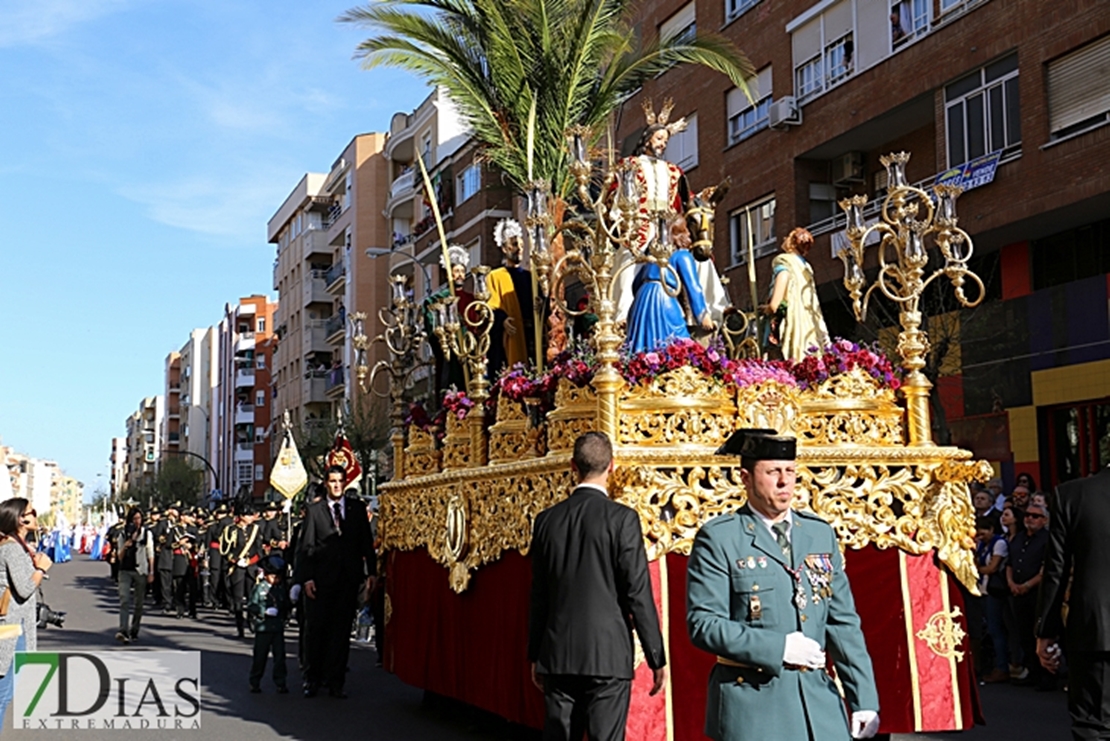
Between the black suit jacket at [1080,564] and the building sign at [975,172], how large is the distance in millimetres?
14973

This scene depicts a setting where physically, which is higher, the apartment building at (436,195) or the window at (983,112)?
the apartment building at (436,195)

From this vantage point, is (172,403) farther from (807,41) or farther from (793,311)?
(793,311)

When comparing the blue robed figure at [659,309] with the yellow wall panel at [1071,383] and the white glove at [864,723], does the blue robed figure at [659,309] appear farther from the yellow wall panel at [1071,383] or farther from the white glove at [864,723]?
the yellow wall panel at [1071,383]

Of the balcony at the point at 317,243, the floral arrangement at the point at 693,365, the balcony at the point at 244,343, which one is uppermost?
the balcony at the point at 317,243

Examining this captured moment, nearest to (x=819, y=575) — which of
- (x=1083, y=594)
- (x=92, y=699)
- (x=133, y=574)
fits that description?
(x=1083, y=594)

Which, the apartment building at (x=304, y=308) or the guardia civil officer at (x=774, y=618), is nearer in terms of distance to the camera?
the guardia civil officer at (x=774, y=618)

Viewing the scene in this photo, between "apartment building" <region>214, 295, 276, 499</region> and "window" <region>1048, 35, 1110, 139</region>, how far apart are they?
68.8 meters

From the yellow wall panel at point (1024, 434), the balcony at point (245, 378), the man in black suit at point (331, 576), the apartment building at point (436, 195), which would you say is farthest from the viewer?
the balcony at point (245, 378)

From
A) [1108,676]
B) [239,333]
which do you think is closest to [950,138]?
[1108,676]

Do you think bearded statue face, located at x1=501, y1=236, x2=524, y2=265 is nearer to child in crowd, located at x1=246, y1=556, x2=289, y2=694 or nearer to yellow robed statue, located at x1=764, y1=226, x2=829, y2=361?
yellow robed statue, located at x1=764, y1=226, x2=829, y2=361

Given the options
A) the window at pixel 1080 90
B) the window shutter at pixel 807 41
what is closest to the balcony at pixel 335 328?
the window shutter at pixel 807 41

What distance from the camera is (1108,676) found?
6203 mm

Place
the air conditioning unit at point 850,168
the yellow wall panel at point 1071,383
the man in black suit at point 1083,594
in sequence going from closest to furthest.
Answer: the man in black suit at point 1083,594 → the yellow wall panel at point 1071,383 → the air conditioning unit at point 850,168

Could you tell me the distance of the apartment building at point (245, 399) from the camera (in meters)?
88.9
